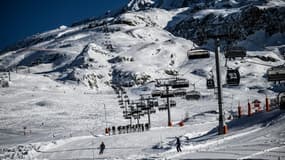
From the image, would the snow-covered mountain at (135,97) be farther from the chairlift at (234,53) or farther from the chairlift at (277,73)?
the chairlift at (277,73)

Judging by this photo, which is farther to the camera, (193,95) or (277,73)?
(193,95)

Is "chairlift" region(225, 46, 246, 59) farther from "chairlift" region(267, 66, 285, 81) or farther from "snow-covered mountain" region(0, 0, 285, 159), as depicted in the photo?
"chairlift" region(267, 66, 285, 81)

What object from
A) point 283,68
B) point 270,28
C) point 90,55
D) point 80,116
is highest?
point 270,28

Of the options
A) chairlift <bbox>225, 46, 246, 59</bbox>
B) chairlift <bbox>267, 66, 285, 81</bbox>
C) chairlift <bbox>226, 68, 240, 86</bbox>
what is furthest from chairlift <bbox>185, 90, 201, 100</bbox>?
chairlift <bbox>225, 46, 246, 59</bbox>

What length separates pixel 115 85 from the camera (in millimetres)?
110750

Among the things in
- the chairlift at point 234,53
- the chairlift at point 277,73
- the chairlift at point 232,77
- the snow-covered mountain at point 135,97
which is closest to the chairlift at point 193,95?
the snow-covered mountain at point 135,97

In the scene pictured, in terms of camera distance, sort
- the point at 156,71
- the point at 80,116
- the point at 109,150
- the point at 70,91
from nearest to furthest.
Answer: the point at 109,150 → the point at 80,116 → the point at 70,91 → the point at 156,71

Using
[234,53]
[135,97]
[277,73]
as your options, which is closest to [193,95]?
[277,73]

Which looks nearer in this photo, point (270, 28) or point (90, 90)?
point (90, 90)

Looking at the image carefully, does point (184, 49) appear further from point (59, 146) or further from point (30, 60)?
point (59, 146)

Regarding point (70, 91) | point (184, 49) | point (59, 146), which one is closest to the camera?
point (59, 146)

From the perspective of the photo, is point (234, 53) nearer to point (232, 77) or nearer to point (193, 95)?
point (232, 77)

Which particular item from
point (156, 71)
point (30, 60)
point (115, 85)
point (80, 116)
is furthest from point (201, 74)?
point (30, 60)

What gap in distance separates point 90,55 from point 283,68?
110m
